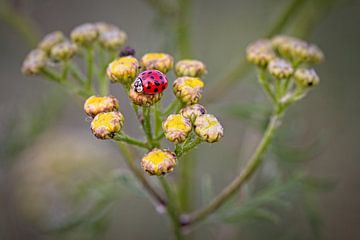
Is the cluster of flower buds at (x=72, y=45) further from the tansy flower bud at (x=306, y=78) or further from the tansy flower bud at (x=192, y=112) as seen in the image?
the tansy flower bud at (x=306, y=78)

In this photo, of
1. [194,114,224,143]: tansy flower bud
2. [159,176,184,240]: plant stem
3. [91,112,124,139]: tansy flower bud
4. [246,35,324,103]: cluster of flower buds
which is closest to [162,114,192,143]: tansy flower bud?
[194,114,224,143]: tansy flower bud

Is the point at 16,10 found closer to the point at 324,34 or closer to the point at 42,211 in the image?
the point at 42,211

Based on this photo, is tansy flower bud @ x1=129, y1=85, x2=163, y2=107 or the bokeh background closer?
tansy flower bud @ x1=129, y1=85, x2=163, y2=107

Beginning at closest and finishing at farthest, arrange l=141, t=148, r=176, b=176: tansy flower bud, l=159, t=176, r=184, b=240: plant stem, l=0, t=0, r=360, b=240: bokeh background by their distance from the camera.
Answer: l=141, t=148, r=176, b=176: tansy flower bud, l=159, t=176, r=184, b=240: plant stem, l=0, t=0, r=360, b=240: bokeh background

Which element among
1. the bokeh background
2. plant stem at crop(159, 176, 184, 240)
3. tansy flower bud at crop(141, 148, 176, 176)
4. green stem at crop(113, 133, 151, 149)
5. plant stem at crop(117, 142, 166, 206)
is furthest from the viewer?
the bokeh background

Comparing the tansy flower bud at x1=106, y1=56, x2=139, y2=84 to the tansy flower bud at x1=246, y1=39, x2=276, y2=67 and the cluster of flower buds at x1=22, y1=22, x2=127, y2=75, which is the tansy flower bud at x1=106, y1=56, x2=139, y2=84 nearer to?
the cluster of flower buds at x1=22, y1=22, x2=127, y2=75

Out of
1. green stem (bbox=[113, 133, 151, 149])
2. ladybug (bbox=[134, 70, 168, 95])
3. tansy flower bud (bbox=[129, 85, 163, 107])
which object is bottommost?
green stem (bbox=[113, 133, 151, 149])

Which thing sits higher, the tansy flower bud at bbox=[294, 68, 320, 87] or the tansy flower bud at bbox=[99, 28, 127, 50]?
the tansy flower bud at bbox=[99, 28, 127, 50]
